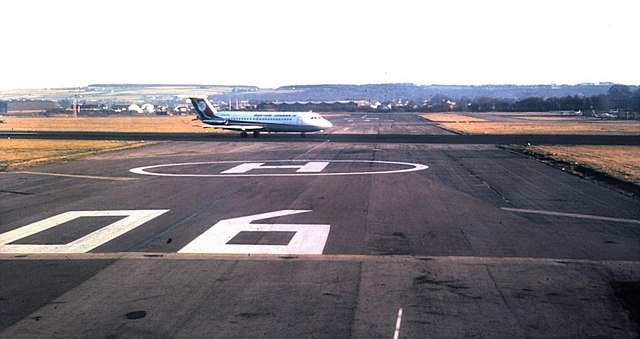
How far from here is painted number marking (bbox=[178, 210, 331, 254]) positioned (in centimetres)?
1487

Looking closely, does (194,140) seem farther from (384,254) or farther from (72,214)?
(384,254)

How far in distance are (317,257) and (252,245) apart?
2.08 meters

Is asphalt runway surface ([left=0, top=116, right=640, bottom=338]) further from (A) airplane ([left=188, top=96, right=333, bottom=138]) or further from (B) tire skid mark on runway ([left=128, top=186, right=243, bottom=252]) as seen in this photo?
(A) airplane ([left=188, top=96, right=333, bottom=138])

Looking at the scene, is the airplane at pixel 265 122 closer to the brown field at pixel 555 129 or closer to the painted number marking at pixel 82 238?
the brown field at pixel 555 129

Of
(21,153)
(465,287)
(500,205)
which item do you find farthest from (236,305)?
(21,153)

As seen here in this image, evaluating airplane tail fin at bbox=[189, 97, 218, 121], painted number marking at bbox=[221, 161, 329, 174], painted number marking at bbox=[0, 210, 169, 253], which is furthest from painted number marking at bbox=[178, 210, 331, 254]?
airplane tail fin at bbox=[189, 97, 218, 121]

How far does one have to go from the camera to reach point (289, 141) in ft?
190

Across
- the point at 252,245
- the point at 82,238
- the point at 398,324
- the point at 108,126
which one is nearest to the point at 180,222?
the point at 82,238

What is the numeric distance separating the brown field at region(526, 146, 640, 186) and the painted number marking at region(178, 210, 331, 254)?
1704 cm

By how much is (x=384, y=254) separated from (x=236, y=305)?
4846mm

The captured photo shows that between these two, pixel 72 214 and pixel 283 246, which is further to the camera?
pixel 72 214

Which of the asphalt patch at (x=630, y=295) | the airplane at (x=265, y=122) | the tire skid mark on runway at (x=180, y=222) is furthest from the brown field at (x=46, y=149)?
the asphalt patch at (x=630, y=295)

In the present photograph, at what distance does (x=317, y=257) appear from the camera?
14.1m

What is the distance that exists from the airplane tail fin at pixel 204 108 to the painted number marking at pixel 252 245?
4802cm
